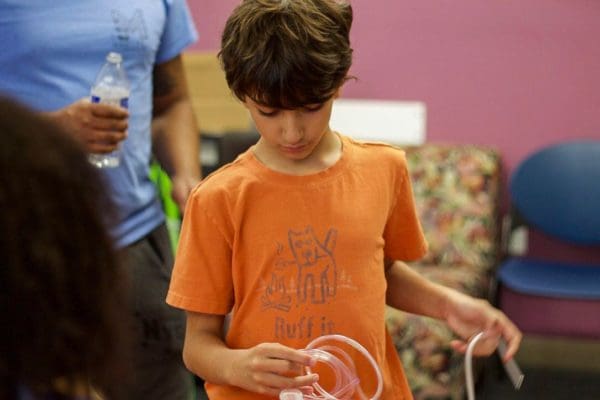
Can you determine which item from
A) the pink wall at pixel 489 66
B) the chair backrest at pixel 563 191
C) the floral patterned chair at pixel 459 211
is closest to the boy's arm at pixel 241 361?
the floral patterned chair at pixel 459 211

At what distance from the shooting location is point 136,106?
2027 mm

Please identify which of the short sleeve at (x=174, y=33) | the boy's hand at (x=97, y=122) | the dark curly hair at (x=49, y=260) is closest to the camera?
the dark curly hair at (x=49, y=260)

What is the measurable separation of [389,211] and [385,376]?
262 millimetres

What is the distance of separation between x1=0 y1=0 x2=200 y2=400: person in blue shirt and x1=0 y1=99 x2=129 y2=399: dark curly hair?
0.87m

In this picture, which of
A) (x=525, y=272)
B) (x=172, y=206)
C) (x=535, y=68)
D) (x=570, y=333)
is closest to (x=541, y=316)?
(x=570, y=333)

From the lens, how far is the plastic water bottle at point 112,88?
1.87 metres

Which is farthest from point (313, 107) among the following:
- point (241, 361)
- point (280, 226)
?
point (241, 361)

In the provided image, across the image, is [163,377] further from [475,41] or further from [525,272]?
[475,41]

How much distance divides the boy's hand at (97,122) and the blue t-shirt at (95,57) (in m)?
0.07

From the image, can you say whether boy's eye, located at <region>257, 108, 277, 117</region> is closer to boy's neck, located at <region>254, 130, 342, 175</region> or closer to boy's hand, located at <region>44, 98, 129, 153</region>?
boy's neck, located at <region>254, 130, 342, 175</region>

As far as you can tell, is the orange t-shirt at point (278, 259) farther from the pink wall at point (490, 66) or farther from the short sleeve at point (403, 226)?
the pink wall at point (490, 66)

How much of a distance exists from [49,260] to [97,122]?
0.97 metres

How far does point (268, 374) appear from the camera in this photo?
1.36 metres

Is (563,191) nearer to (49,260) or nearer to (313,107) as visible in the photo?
(313,107)
